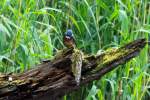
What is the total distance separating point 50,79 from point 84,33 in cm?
93

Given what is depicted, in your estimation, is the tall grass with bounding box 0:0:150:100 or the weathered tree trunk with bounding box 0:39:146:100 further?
the tall grass with bounding box 0:0:150:100

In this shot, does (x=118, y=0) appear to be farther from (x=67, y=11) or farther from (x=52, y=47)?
(x=52, y=47)

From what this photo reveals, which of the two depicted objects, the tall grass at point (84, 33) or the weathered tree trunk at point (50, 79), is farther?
the tall grass at point (84, 33)

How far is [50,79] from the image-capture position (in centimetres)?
167

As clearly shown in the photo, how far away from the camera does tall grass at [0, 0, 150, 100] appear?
216cm

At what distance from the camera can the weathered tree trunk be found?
165 cm

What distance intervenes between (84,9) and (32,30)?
46 centimetres

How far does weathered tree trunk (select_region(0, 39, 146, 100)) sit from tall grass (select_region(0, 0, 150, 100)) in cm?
44

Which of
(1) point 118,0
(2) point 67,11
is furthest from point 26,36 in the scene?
(1) point 118,0

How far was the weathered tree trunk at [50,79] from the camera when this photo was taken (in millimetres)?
1648

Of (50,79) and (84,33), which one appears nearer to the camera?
(50,79)

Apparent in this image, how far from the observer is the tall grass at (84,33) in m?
2.16

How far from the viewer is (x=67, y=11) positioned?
2.54 metres

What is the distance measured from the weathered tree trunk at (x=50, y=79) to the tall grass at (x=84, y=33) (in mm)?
443
